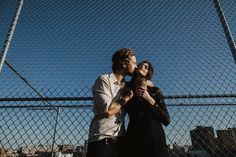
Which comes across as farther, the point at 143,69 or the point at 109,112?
the point at 143,69

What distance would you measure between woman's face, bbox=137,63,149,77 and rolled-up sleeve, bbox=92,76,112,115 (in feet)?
0.93

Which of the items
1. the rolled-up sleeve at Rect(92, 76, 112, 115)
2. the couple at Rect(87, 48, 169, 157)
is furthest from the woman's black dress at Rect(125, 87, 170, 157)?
the rolled-up sleeve at Rect(92, 76, 112, 115)

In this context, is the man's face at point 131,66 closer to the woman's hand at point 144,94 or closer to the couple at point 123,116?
the couple at point 123,116

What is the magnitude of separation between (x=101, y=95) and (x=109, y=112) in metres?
0.14

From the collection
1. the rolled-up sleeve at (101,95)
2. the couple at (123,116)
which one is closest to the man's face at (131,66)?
the couple at (123,116)

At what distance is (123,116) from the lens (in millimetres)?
1721

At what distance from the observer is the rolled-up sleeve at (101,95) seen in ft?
5.11

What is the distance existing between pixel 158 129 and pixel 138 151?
21 cm

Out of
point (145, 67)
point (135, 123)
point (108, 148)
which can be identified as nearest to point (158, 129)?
point (135, 123)

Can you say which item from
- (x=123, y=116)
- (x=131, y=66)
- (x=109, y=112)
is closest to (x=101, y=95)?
(x=109, y=112)

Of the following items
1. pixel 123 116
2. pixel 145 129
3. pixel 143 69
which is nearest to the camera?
pixel 145 129

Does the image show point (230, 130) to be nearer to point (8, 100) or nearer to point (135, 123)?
point (135, 123)

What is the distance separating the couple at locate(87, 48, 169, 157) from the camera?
147 centimetres

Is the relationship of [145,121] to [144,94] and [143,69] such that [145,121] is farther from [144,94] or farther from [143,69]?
[143,69]
